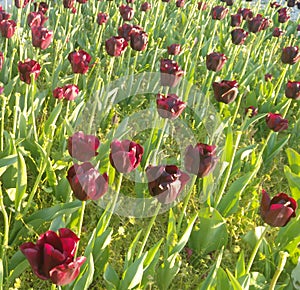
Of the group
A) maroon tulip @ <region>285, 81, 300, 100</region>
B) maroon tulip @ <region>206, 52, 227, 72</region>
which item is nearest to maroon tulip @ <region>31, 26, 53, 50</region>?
maroon tulip @ <region>206, 52, 227, 72</region>

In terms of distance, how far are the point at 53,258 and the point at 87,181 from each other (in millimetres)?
333

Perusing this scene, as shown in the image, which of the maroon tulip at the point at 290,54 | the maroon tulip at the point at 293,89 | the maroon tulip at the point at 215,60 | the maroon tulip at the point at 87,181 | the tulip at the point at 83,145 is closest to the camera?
the maroon tulip at the point at 87,181

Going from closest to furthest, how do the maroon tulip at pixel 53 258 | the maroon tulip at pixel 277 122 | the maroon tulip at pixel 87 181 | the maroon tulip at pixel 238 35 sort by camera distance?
the maroon tulip at pixel 53 258
the maroon tulip at pixel 87 181
the maroon tulip at pixel 277 122
the maroon tulip at pixel 238 35

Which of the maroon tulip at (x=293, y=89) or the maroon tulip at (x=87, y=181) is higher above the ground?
the maroon tulip at (x=87, y=181)

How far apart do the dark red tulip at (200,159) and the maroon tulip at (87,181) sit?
0.41 meters

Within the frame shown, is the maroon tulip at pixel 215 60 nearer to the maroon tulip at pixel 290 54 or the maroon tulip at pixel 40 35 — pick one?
the maroon tulip at pixel 290 54

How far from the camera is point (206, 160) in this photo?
1712 millimetres

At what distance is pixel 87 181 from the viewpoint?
141 cm

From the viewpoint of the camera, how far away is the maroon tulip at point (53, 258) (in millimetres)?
1121

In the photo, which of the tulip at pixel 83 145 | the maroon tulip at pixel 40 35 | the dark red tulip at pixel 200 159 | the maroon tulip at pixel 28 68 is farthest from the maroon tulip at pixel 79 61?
the dark red tulip at pixel 200 159

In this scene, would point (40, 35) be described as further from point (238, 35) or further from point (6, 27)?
point (238, 35)

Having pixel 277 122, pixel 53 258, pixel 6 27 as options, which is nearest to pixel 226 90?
pixel 277 122

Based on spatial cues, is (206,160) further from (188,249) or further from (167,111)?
(188,249)

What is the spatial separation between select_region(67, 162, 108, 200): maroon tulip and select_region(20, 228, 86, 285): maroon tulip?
26 cm
